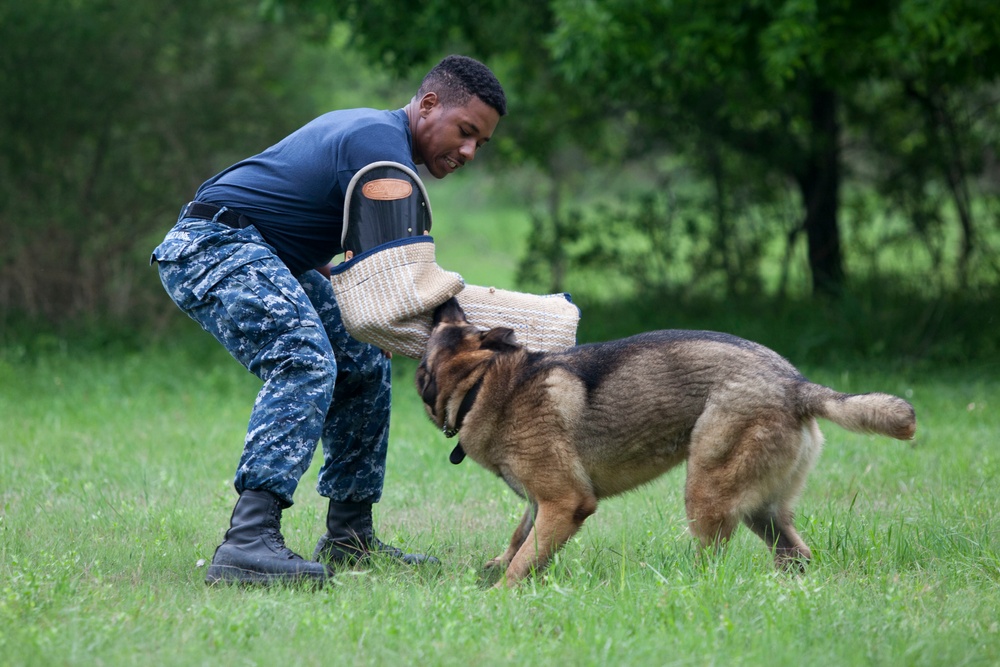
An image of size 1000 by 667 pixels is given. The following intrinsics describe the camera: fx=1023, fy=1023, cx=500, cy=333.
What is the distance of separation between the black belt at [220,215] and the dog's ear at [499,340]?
1104mm

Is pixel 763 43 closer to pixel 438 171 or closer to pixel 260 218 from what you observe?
pixel 438 171

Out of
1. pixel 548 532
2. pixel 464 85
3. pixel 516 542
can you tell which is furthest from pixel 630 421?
pixel 464 85

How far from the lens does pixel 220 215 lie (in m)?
4.26

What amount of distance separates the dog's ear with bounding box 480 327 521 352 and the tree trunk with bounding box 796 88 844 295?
7775 millimetres

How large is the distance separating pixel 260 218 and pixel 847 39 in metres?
6.49

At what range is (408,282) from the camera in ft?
12.6

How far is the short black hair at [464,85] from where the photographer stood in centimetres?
414

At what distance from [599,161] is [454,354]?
9149 millimetres

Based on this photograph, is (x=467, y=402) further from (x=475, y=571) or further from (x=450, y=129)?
(x=450, y=129)

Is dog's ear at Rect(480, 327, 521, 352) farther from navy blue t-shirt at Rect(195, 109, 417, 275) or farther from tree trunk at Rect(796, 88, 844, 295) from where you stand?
tree trunk at Rect(796, 88, 844, 295)

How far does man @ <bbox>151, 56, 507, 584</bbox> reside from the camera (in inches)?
157

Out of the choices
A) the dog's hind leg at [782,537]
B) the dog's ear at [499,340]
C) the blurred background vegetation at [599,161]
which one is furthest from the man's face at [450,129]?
the blurred background vegetation at [599,161]

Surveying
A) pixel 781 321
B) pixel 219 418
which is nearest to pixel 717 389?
pixel 219 418

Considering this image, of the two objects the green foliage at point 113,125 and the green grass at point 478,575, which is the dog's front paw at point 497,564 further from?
the green foliage at point 113,125
